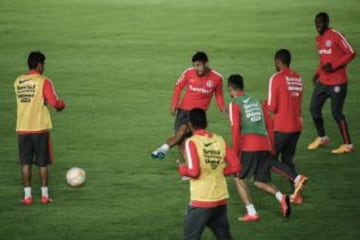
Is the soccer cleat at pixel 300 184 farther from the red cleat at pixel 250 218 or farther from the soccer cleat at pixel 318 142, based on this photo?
the soccer cleat at pixel 318 142

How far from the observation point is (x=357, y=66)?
2709cm

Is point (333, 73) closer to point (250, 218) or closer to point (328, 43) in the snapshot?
point (328, 43)

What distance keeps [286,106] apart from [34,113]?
3.80 m

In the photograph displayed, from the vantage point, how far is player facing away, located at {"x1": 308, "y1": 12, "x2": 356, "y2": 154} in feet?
59.2

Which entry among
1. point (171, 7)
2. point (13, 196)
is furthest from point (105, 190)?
point (171, 7)

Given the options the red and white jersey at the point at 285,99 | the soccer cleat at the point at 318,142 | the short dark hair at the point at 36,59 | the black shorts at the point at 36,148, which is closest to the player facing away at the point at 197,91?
the red and white jersey at the point at 285,99

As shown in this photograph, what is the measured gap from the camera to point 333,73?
18188 millimetres

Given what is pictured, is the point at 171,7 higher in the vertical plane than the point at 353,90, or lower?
higher

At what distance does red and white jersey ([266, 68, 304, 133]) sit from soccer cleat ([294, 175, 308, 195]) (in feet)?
2.63

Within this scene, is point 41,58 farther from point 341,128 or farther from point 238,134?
point 341,128

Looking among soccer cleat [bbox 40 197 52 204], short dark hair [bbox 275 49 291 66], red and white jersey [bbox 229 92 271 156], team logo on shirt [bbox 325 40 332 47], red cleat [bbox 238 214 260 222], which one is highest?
team logo on shirt [bbox 325 40 332 47]

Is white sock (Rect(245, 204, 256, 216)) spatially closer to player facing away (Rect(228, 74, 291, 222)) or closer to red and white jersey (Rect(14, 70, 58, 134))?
player facing away (Rect(228, 74, 291, 222))

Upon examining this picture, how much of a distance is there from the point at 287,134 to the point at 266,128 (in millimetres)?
1123

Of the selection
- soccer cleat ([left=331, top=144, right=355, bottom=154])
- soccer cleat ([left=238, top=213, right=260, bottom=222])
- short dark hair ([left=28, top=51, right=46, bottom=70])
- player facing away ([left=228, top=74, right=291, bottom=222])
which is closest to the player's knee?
soccer cleat ([left=331, top=144, right=355, bottom=154])
